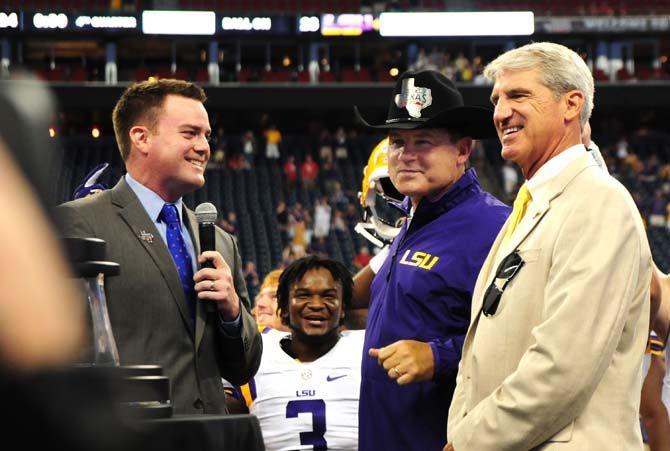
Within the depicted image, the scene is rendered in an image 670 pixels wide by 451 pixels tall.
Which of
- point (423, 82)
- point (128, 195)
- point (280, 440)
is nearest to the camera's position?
point (128, 195)

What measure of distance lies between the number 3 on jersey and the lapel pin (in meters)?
1.43

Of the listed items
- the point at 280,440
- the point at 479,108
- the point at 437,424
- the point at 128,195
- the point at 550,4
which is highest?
the point at 550,4

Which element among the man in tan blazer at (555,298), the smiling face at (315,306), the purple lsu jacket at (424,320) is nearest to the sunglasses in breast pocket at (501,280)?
the man in tan blazer at (555,298)

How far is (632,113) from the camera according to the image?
30.3 metres

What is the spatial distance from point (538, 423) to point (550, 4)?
28177mm

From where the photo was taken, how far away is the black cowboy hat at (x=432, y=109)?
3.15 meters

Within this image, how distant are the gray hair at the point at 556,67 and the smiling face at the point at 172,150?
901mm

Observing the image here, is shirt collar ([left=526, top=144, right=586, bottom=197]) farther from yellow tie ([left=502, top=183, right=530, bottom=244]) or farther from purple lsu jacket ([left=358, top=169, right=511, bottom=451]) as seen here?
purple lsu jacket ([left=358, top=169, right=511, bottom=451])

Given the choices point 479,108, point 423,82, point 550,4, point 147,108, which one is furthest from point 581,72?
point 550,4

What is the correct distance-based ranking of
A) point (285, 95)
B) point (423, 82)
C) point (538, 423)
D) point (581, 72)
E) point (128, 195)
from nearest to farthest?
point (538, 423) < point (581, 72) < point (128, 195) < point (423, 82) < point (285, 95)

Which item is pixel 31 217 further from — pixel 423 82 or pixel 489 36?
pixel 489 36

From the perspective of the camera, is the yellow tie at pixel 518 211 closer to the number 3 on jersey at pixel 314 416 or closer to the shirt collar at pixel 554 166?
the shirt collar at pixel 554 166

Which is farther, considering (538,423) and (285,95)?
(285,95)

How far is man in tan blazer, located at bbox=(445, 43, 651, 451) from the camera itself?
2.18m
